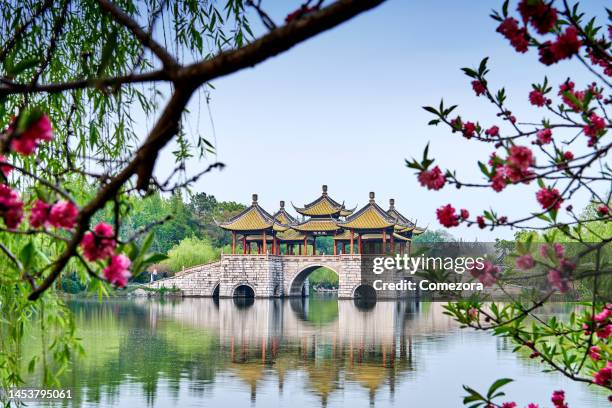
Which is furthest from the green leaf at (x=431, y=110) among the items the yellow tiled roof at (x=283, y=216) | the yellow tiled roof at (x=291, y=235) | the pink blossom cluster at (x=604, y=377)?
the yellow tiled roof at (x=283, y=216)

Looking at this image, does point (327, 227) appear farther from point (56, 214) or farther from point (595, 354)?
point (56, 214)

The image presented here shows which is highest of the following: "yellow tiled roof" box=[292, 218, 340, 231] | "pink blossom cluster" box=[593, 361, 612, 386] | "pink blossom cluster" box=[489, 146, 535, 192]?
"yellow tiled roof" box=[292, 218, 340, 231]

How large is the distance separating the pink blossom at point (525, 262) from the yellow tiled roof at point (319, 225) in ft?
108

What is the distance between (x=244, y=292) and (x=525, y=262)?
3716cm

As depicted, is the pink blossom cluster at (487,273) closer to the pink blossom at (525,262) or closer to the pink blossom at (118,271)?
the pink blossom at (525,262)

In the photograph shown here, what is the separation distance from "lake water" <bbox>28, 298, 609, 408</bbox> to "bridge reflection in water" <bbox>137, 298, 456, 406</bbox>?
0.03m

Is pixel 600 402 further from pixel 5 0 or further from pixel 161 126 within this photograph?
pixel 161 126

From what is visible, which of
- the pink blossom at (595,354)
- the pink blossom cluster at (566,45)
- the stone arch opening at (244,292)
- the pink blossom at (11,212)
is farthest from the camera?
the stone arch opening at (244,292)

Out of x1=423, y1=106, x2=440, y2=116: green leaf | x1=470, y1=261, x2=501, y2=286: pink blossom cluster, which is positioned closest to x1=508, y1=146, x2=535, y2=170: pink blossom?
x1=470, y1=261, x2=501, y2=286: pink blossom cluster

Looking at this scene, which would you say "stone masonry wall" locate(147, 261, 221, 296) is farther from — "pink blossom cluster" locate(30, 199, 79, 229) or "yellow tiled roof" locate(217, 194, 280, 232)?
"pink blossom cluster" locate(30, 199, 79, 229)

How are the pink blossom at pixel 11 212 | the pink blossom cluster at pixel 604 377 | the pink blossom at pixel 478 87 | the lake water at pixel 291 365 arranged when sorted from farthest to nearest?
the lake water at pixel 291 365
the pink blossom at pixel 478 87
the pink blossom cluster at pixel 604 377
the pink blossom at pixel 11 212

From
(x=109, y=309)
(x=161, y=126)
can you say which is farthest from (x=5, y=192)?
(x=109, y=309)

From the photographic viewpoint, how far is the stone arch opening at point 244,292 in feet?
125

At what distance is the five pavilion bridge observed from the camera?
1363 inches
